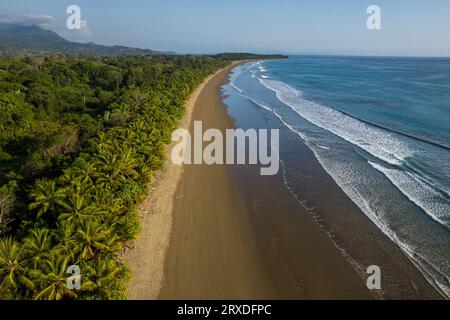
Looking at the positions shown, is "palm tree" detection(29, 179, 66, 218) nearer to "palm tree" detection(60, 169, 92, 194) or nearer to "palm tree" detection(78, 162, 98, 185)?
"palm tree" detection(60, 169, 92, 194)

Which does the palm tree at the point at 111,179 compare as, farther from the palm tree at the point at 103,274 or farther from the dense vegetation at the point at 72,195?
the palm tree at the point at 103,274

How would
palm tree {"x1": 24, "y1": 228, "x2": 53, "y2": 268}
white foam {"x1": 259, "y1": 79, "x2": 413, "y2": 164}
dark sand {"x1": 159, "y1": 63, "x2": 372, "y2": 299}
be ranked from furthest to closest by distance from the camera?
white foam {"x1": 259, "y1": 79, "x2": 413, "y2": 164} < dark sand {"x1": 159, "y1": 63, "x2": 372, "y2": 299} < palm tree {"x1": 24, "y1": 228, "x2": 53, "y2": 268}

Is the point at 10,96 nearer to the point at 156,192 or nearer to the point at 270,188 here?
the point at 156,192

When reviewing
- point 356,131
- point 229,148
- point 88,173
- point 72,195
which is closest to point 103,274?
point 72,195

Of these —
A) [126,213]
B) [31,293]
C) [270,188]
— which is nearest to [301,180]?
[270,188]
